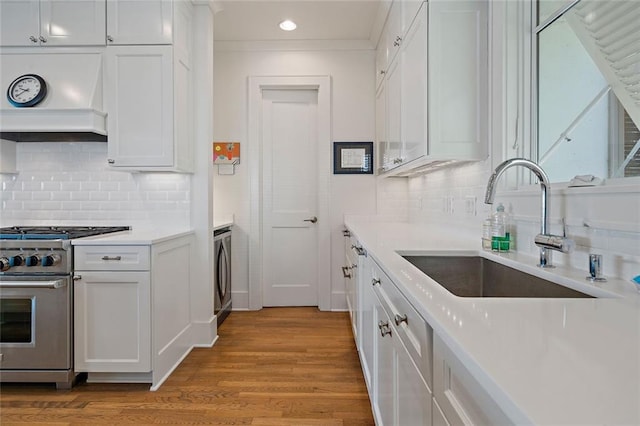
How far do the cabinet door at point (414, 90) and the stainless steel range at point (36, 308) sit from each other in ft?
6.85

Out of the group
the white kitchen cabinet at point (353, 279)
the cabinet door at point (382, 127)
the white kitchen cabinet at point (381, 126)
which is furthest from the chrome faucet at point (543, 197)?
the white kitchen cabinet at point (381, 126)

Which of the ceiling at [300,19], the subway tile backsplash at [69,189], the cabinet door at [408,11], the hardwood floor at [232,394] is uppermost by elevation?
the ceiling at [300,19]

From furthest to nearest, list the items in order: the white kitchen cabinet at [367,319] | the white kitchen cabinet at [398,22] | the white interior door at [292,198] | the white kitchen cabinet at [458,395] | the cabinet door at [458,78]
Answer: the white interior door at [292,198] < the white kitchen cabinet at [398,22] < the cabinet door at [458,78] < the white kitchen cabinet at [367,319] < the white kitchen cabinet at [458,395]

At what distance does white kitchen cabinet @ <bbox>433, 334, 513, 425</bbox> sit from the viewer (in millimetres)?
536

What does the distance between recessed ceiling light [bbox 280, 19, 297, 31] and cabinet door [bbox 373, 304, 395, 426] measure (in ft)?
9.09

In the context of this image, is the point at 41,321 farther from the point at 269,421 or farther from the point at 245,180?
the point at 245,180

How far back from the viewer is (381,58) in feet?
10.7

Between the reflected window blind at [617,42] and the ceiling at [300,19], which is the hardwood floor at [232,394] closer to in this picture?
the reflected window blind at [617,42]

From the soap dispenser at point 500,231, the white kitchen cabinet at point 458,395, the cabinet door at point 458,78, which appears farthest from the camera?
the cabinet door at point 458,78

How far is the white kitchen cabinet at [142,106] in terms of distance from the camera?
250cm

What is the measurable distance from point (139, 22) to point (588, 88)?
2668 millimetres

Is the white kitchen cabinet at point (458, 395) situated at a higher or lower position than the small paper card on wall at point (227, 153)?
lower

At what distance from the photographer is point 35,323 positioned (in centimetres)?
208

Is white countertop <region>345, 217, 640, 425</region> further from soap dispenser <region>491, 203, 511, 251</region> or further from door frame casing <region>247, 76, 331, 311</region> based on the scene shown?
door frame casing <region>247, 76, 331, 311</region>
